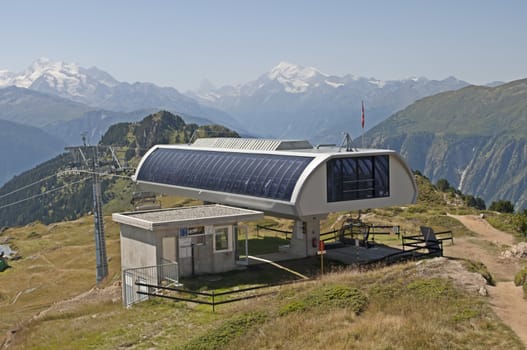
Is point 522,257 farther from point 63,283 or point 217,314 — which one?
point 63,283

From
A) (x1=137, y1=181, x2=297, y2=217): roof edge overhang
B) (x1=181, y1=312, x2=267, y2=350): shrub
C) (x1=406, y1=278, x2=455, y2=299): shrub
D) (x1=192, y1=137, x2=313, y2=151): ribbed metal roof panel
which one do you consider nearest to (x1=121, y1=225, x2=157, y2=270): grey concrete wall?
(x1=137, y1=181, x2=297, y2=217): roof edge overhang

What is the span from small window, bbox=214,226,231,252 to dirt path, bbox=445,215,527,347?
56.2 ft

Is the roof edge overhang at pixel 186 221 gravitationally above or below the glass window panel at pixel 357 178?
below

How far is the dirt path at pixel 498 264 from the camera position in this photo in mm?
28816

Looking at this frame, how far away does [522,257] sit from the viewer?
156ft

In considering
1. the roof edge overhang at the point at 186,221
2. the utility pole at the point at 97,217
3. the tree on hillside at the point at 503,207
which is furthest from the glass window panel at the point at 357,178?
the tree on hillside at the point at 503,207

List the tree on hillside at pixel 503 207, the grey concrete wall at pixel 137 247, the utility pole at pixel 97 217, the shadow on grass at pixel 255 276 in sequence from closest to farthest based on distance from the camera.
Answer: the shadow on grass at pixel 255 276
the grey concrete wall at pixel 137 247
the utility pole at pixel 97 217
the tree on hillside at pixel 503 207

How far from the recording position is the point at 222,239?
1714 inches

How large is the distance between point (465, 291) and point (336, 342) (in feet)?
34.7

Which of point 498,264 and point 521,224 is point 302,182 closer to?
point 498,264

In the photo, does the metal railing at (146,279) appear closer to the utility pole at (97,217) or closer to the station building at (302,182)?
the station building at (302,182)

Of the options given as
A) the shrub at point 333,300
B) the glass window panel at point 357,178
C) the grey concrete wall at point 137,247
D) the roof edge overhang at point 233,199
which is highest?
the glass window panel at point 357,178

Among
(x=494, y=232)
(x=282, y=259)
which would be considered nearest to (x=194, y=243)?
(x=282, y=259)

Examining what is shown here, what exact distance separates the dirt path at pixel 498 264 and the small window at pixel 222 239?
17.1 m
